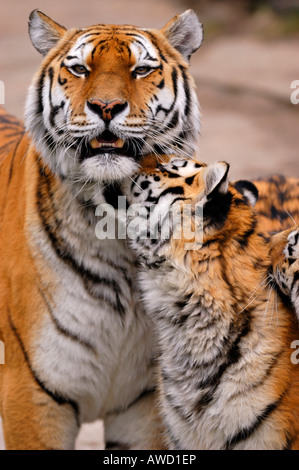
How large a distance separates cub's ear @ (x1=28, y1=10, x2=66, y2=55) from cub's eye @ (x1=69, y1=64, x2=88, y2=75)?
21 centimetres

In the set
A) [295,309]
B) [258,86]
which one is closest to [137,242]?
[295,309]

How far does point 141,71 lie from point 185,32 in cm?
30

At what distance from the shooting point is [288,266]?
2.31 m

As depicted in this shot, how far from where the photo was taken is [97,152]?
230cm

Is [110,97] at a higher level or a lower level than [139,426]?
higher

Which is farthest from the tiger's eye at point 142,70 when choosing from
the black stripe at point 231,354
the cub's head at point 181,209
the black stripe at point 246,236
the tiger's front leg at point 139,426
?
the tiger's front leg at point 139,426

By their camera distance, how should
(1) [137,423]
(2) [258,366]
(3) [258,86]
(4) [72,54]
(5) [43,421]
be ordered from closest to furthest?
(2) [258,366]
(4) [72,54]
(5) [43,421]
(1) [137,423]
(3) [258,86]

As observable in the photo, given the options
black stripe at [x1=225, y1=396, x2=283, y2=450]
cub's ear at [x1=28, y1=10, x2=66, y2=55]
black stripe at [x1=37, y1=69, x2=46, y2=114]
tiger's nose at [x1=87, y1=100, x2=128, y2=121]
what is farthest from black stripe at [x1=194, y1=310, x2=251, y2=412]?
cub's ear at [x1=28, y1=10, x2=66, y2=55]

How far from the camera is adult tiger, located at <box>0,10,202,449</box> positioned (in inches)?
95.6

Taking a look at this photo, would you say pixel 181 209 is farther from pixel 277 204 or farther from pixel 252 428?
pixel 277 204

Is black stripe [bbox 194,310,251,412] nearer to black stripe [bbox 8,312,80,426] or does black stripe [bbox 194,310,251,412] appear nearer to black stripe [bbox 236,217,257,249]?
black stripe [bbox 236,217,257,249]

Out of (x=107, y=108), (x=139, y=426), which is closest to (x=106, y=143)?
(x=107, y=108)
